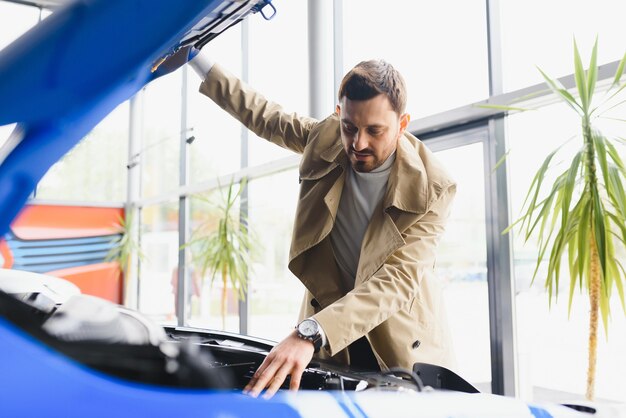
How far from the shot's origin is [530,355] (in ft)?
9.53

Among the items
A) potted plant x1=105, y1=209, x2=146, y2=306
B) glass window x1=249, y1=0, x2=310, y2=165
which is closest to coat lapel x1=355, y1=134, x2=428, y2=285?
glass window x1=249, y1=0, x2=310, y2=165

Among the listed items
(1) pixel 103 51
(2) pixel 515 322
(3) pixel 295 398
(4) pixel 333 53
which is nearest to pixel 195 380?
(3) pixel 295 398

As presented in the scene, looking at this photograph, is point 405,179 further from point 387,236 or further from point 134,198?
point 134,198

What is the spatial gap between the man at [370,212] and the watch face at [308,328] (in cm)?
18

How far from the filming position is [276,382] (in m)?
0.82

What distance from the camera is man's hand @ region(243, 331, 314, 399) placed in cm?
79

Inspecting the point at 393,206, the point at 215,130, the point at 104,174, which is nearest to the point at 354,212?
the point at 393,206

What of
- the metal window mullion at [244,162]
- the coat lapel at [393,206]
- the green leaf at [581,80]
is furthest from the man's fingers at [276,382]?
the metal window mullion at [244,162]

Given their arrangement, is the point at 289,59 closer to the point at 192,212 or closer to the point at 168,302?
the point at 192,212

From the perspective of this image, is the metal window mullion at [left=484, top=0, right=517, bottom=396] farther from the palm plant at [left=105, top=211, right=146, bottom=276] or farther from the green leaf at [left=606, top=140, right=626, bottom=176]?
the palm plant at [left=105, top=211, right=146, bottom=276]

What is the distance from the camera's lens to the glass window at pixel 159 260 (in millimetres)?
7020

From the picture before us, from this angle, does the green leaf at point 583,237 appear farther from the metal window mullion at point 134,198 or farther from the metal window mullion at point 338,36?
the metal window mullion at point 134,198

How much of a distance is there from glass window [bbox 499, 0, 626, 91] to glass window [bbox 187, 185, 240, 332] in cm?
299

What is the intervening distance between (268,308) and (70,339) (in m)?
4.65
